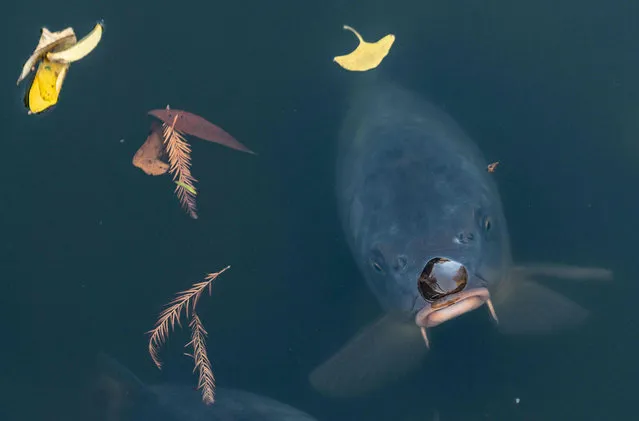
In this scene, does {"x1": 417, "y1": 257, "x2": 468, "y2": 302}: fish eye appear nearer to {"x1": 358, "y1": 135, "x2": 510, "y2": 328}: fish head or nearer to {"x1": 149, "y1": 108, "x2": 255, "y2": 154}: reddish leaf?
{"x1": 358, "y1": 135, "x2": 510, "y2": 328}: fish head

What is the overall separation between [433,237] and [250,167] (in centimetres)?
160

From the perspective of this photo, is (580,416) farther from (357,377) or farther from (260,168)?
(260,168)

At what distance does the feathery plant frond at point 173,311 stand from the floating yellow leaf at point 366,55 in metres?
1.50

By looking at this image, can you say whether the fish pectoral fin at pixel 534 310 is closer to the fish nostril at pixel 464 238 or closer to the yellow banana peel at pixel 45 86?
the fish nostril at pixel 464 238

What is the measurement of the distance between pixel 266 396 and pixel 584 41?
2970 mm

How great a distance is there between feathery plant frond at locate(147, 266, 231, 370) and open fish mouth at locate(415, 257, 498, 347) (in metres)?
1.57

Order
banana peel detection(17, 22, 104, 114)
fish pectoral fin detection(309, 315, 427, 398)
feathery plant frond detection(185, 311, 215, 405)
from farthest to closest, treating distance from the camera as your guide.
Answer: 1. feathery plant frond detection(185, 311, 215, 405)
2. fish pectoral fin detection(309, 315, 427, 398)
3. banana peel detection(17, 22, 104, 114)

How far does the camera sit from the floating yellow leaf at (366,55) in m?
4.84

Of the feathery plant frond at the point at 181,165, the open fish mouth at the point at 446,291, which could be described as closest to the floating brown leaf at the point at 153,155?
the feathery plant frond at the point at 181,165

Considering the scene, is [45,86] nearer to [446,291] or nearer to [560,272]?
[446,291]

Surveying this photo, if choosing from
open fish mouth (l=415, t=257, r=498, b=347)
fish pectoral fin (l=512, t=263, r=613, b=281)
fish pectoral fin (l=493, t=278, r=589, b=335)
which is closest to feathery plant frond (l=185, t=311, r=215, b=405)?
open fish mouth (l=415, t=257, r=498, b=347)

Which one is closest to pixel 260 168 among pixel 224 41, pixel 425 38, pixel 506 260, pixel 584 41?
pixel 224 41

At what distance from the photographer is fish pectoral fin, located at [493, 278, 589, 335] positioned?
448 cm

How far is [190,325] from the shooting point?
4.85 metres
